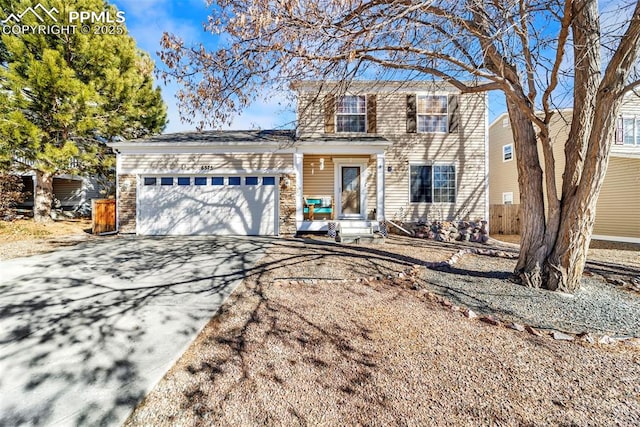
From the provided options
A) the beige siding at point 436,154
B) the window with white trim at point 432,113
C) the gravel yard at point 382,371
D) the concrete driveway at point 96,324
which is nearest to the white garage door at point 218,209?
the concrete driveway at point 96,324

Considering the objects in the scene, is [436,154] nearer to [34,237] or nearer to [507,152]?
[507,152]

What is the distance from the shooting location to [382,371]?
2.76 m

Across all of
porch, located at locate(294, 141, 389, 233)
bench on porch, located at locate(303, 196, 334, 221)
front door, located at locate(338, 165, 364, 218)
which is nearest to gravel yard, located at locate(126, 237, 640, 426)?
bench on porch, located at locate(303, 196, 334, 221)

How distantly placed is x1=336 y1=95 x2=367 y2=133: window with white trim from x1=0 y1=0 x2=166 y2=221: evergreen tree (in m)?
7.56

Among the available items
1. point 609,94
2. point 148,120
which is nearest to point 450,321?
point 609,94

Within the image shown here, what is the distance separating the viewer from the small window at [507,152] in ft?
55.5

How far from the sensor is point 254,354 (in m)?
3.06

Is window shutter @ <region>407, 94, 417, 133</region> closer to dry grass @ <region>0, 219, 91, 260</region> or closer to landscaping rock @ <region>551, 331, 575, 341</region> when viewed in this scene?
landscaping rock @ <region>551, 331, 575, 341</region>

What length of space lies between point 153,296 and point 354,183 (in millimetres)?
8742

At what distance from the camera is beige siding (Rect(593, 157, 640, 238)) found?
1138 cm

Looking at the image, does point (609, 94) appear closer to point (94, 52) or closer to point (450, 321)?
point (450, 321)

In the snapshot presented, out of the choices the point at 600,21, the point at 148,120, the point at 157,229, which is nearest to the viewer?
the point at 600,21

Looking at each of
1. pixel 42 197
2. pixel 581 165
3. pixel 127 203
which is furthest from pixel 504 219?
pixel 42 197

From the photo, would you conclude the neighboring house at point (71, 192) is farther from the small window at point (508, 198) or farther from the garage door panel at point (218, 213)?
the small window at point (508, 198)
